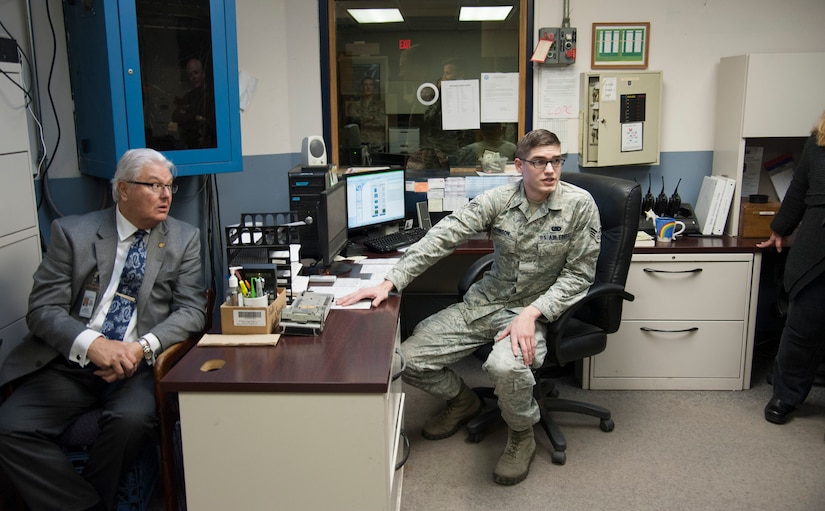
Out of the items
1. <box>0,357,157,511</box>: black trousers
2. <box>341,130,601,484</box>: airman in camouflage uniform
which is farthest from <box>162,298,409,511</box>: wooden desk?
<box>341,130,601,484</box>: airman in camouflage uniform

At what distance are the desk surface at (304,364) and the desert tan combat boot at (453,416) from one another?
34.5 inches

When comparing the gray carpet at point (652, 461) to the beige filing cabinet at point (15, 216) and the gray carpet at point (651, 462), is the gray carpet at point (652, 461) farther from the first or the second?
the beige filing cabinet at point (15, 216)

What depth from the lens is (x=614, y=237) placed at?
2.72 metres

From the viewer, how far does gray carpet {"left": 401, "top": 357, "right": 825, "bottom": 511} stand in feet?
8.16

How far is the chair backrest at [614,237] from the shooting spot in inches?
106

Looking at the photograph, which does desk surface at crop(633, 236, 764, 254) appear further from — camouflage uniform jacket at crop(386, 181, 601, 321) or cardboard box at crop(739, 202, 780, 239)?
camouflage uniform jacket at crop(386, 181, 601, 321)

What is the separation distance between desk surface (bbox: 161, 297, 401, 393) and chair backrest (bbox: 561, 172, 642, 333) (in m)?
0.96

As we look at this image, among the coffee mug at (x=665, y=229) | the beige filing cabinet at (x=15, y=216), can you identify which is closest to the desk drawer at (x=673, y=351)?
the coffee mug at (x=665, y=229)

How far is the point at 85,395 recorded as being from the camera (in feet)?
7.36

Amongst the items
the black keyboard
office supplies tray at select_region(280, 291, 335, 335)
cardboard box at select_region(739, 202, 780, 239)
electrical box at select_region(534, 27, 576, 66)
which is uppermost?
electrical box at select_region(534, 27, 576, 66)

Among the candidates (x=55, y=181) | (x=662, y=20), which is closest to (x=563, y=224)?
(x=662, y=20)

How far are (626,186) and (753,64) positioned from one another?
1194mm

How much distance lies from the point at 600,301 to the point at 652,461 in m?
0.65

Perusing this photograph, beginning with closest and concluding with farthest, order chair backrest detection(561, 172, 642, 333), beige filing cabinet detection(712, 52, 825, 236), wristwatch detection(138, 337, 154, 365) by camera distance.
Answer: wristwatch detection(138, 337, 154, 365), chair backrest detection(561, 172, 642, 333), beige filing cabinet detection(712, 52, 825, 236)
